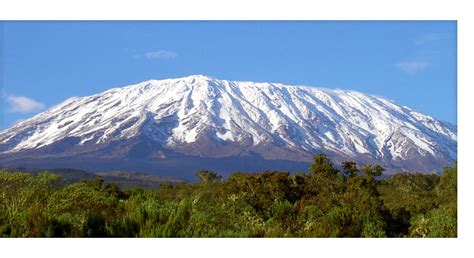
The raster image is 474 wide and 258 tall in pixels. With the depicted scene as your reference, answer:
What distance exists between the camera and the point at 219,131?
470 feet

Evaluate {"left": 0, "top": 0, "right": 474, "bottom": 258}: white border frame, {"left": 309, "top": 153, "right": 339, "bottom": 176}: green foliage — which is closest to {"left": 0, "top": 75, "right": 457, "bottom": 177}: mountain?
{"left": 309, "top": 153, "right": 339, "bottom": 176}: green foliage

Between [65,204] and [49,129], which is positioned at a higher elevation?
[49,129]

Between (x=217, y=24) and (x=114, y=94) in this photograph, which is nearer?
(x=217, y=24)

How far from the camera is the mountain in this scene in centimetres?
12556

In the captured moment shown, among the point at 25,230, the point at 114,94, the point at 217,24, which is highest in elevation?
the point at 114,94

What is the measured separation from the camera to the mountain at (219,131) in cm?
12556

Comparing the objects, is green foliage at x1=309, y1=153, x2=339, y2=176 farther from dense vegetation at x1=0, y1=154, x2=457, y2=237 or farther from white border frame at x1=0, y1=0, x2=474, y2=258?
white border frame at x1=0, y1=0, x2=474, y2=258

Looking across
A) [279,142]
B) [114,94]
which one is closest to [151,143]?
[114,94]

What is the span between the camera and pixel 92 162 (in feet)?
403
